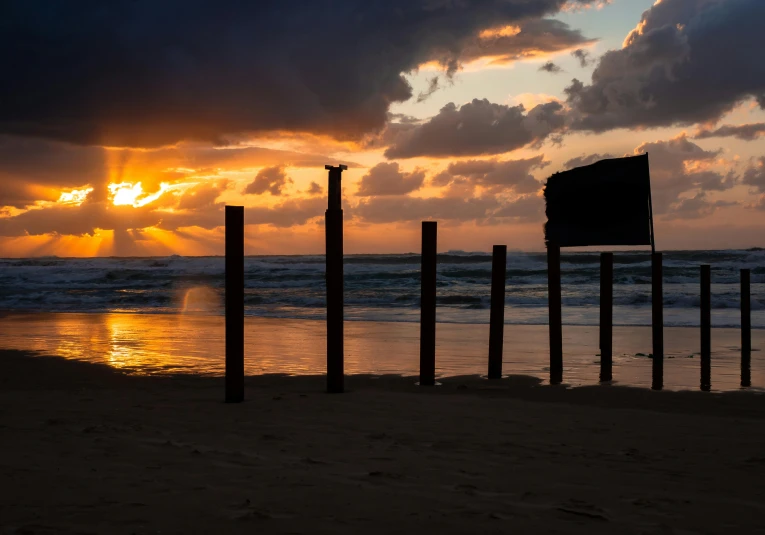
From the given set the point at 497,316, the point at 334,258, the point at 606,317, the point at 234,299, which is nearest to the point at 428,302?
the point at 497,316

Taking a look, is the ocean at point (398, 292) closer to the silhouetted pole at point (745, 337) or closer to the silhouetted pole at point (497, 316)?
the silhouetted pole at point (745, 337)

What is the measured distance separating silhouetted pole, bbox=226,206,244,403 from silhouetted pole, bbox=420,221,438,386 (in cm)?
267

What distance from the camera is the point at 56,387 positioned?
31.8 ft

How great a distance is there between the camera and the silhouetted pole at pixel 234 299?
7.83 metres

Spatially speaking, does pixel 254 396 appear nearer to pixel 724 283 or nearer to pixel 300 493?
pixel 300 493

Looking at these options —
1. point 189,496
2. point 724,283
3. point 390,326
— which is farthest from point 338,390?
point 724,283

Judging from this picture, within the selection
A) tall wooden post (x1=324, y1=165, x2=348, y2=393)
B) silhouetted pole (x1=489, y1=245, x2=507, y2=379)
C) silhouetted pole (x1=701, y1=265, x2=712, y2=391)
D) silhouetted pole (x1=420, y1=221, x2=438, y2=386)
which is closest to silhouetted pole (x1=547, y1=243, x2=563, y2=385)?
silhouetted pole (x1=489, y1=245, x2=507, y2=379)

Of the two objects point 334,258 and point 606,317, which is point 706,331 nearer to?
point 606,317

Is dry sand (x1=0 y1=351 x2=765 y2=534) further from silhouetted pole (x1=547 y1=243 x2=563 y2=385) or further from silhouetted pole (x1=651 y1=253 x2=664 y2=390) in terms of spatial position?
silhouetted pole (x1=651 y1=253 x2=664 y2=390)

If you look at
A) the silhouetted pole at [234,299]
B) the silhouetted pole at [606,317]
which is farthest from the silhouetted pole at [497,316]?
the silhouetted pole at [234,299]

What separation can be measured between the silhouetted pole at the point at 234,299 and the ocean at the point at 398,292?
13.5m

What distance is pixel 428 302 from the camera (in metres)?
9.80

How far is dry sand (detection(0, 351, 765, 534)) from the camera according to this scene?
4.02m

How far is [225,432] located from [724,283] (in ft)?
117
